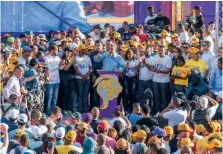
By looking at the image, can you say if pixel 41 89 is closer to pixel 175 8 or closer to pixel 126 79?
pixel 126 79

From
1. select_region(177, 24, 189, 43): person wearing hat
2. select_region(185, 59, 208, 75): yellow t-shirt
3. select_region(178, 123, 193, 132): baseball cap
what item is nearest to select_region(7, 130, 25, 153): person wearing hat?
select_region(178, 123, 193, 132): baseball cap

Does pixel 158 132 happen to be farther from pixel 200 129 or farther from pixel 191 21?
pixel 191 21

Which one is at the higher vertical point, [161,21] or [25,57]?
[161,21]

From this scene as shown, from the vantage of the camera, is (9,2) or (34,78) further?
(9,2)

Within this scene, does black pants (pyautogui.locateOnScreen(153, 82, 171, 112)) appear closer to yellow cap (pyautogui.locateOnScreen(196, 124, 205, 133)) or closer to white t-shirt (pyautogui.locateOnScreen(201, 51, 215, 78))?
white t-shirt (pyautogui.locateOnScreen(201, 51, 215, 78))

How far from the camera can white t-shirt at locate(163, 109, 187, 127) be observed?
16.4 meters

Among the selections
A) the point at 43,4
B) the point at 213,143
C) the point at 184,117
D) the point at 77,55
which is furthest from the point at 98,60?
the point at 43,4

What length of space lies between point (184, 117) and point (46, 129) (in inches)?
107

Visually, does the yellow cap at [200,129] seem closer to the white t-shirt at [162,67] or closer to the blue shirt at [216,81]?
the blue shirt at [216,81]

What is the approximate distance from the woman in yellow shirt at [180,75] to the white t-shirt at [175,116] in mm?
2104

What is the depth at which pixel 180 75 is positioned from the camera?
18609 mm

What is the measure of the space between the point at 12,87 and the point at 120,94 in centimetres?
242

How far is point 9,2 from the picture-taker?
27562mm

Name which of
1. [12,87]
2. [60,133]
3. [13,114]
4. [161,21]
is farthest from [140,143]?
[161,21]
